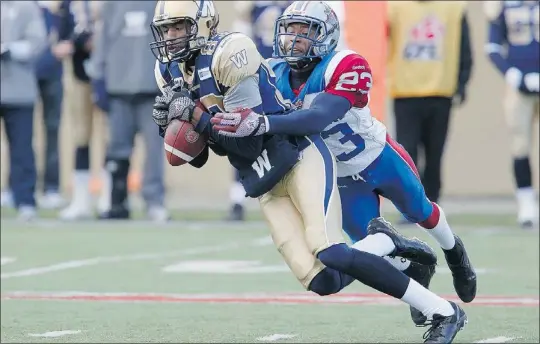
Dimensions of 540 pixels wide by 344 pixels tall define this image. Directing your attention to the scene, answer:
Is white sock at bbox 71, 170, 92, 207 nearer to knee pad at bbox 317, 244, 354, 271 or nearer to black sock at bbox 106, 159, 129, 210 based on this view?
black sock at bbox 106, 159, 129, 210

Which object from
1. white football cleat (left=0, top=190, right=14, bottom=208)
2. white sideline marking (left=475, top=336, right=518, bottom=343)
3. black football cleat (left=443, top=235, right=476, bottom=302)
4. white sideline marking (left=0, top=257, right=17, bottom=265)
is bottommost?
white football cleat (left=0, top=190, right=14, bottom=208)

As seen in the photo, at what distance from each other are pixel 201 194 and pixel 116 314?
7.66 metres

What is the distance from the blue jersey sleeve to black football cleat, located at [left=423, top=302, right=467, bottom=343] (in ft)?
2.98

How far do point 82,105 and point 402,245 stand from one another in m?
6.18

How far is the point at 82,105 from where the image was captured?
476 inches

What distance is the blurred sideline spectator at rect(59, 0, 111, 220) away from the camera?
1184cm

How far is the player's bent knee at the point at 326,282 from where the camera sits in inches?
238

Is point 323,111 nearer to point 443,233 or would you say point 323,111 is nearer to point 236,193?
point 443,233

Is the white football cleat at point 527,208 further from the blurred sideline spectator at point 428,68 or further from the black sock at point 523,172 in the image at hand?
the blurred sideline spectator at point 428,68

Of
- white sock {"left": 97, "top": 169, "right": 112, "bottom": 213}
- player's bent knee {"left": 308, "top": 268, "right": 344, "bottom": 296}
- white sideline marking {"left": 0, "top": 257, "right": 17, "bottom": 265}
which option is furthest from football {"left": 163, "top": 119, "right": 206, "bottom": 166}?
white sock {"left": 97, "top": 169, "right": 112, "bottom": 213}

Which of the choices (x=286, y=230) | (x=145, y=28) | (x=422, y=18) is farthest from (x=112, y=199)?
(x=286, y=230)

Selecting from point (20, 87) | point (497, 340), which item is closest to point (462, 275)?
point (497, 340)

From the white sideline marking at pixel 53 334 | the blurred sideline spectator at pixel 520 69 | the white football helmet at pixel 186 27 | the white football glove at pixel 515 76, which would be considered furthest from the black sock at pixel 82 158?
the white football helmet at pixel 186 27

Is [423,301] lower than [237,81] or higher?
lower
